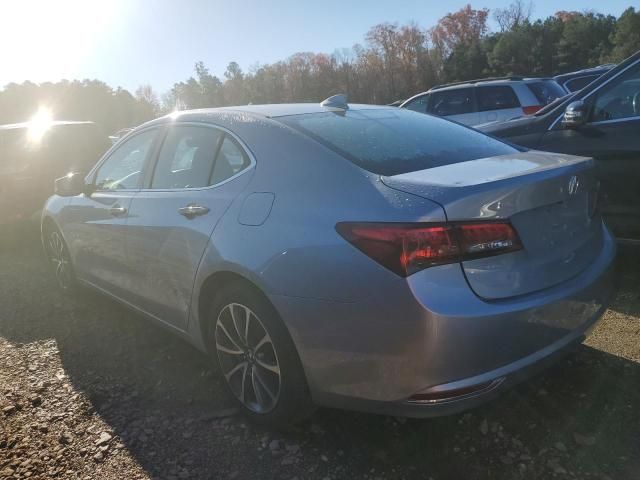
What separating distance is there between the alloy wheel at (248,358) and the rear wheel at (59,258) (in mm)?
2591

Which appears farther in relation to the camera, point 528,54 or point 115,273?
point 528,54

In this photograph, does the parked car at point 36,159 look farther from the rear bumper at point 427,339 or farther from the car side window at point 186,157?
the rear bumper at point 427,339

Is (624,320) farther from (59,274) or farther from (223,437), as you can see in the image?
(59,274)

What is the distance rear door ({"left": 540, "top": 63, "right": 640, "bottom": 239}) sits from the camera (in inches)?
162

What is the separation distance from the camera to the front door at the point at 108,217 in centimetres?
386

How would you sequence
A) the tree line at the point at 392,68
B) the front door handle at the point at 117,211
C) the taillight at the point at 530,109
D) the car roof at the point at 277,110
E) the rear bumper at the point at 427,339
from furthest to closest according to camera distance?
the tree line at the point at 392,68, the taillight at the point at 530,109, the front door handle at the point at 117,211, the car roof at the point at 277,110, the rear bumper at the point at 427,339

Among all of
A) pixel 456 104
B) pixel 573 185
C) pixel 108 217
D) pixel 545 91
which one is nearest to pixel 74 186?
pixel 108 217

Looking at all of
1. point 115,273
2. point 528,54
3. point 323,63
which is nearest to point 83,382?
point 115,273

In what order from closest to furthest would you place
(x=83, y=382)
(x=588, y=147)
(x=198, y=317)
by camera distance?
1. (x=198, y=317)
2. (x=83, y=382)
3. (x=588, y=147)

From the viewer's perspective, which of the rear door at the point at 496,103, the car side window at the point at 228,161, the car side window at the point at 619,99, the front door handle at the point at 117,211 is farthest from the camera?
the rear door at the point at 496,103

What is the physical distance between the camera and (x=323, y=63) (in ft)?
258

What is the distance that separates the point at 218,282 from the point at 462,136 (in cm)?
164

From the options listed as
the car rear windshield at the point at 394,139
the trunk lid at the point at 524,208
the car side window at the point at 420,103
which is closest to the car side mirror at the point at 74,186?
the car rear windshield at the point at 394,139

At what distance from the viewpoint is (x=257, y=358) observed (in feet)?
9.12
